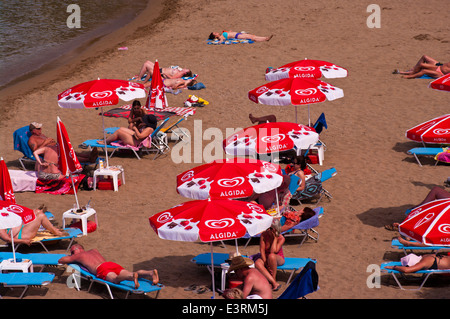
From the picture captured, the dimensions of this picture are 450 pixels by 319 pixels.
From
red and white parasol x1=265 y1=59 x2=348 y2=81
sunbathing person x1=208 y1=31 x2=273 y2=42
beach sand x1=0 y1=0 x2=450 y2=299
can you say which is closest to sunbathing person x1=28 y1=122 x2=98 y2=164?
beach sand x1=0 y1=0 x2=450 y2=299

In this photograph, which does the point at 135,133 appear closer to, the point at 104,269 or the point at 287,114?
the point at 287,114

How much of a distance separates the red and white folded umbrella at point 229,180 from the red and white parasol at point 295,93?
3.22m

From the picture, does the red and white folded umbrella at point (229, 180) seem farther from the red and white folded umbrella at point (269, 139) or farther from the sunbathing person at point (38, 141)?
the sunbathing person at point (38, 141)

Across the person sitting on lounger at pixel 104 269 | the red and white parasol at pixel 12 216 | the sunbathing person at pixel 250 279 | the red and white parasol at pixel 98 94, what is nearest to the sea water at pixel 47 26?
the red and white parasol at pixel 98 94

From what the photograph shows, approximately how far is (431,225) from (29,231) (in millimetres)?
5649

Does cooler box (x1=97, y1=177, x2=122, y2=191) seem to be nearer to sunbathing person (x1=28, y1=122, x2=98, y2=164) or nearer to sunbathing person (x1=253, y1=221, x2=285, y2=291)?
sunbathing person (x1=28, y1=122, x2=98, y2=164)

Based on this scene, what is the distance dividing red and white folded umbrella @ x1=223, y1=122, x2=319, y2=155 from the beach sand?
1360 millimetres

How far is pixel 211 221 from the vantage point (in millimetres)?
8203

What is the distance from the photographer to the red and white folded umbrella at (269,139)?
436 inches

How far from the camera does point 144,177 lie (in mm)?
13508

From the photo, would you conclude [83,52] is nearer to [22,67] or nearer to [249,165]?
[22,67]
